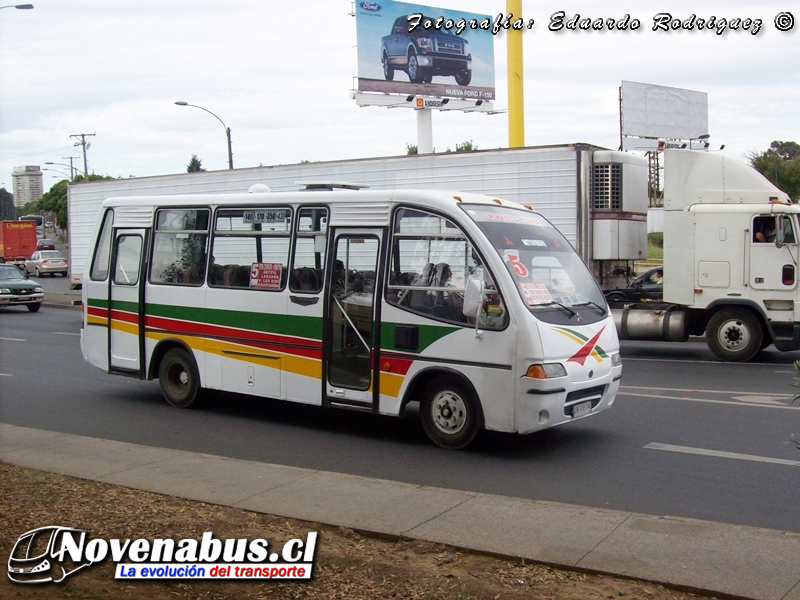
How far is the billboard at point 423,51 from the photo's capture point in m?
43.6

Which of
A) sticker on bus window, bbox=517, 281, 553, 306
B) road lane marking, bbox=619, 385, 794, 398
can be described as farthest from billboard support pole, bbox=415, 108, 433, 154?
sticker on bus window, bbox=517, 281, 553, 306

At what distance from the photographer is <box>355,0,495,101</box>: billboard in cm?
4362

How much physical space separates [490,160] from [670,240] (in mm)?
4301

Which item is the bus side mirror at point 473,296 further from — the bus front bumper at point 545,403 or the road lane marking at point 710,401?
the road lane marking at point 710,401

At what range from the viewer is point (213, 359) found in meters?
10.9

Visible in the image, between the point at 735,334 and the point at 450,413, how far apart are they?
832cm

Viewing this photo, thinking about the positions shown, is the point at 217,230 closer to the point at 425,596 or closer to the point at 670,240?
the point at 425,596

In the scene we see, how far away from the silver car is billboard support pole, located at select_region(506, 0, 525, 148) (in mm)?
30996

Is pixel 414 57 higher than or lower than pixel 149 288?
higher

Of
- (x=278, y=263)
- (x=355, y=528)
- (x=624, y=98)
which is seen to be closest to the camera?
(x=355, y=528)

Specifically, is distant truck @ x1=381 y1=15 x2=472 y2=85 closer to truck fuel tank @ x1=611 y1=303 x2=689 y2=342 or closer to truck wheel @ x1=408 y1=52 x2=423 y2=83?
truck wheel @ x1=408 y1=52 x2=423 y2=83

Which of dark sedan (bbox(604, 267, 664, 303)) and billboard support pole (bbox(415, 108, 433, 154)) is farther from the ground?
billboard support pole (bbox(415, 108, 433, 154))

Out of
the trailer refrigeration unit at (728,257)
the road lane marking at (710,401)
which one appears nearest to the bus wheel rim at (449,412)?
the road lane marking at (710,401)

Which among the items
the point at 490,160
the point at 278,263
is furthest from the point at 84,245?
the point at 278,263
